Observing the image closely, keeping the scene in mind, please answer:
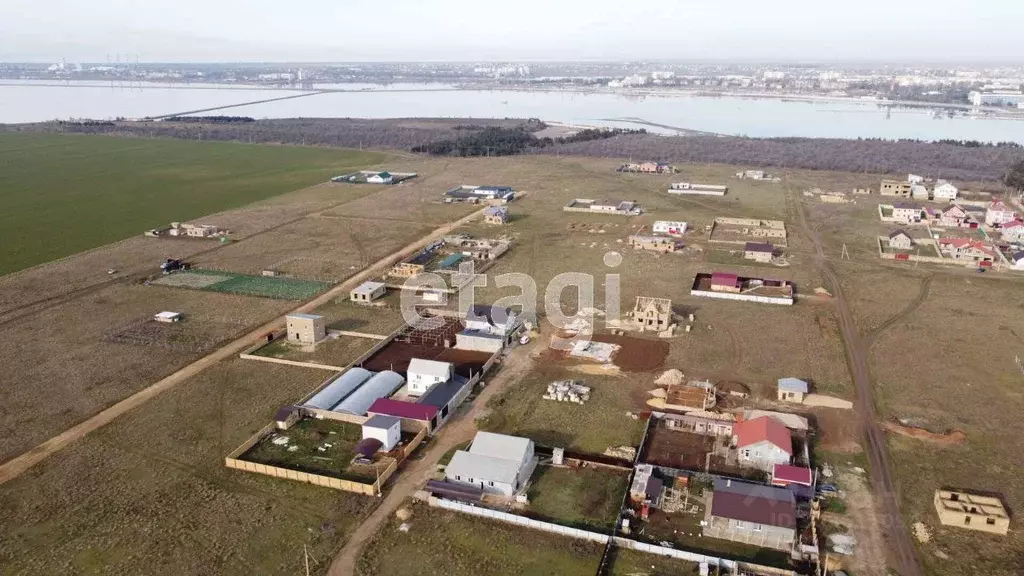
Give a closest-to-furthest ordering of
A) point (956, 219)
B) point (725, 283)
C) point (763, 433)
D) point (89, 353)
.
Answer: point (763, 433) < point (89, 353) < point (725, 283) < point (956, 219)

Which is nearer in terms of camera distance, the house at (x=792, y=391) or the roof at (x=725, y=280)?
the house at (x=792, y=391)

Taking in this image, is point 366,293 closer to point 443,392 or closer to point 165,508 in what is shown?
point 443,392

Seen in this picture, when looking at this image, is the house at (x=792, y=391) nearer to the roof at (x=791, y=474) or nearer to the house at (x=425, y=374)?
the roof at (x=791, y=474)

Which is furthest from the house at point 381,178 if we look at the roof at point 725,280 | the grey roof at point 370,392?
the grey roof at point 370,392

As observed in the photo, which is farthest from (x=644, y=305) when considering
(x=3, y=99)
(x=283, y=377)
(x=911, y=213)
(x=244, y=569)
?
(x=3, y=99)

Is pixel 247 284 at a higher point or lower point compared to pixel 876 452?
higher

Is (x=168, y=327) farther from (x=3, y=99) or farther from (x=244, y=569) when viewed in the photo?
(x=3, y=99)

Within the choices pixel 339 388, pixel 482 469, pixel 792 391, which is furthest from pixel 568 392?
pixel 339 388
